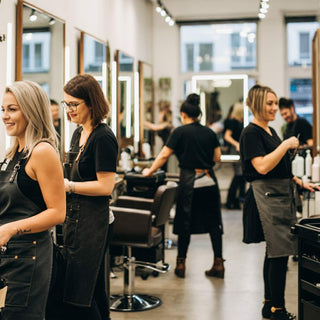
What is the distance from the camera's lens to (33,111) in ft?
6.63

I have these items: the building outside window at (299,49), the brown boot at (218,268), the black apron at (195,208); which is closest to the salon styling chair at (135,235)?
the black apron at (195,208)

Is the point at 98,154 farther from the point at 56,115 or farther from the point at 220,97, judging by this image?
the point at 220,97

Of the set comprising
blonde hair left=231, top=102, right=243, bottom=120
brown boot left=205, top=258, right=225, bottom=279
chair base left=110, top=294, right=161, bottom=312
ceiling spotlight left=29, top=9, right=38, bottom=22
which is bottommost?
chair base left=110, top=294, right=161, bottom=312

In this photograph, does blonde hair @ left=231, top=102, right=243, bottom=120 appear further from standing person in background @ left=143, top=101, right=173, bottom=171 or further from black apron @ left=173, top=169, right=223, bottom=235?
black apron @ left=173, top=169, right=223, bottom=235

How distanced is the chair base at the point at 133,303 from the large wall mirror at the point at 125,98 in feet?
9.31

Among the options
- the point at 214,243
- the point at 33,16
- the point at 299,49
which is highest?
the point at 299,49

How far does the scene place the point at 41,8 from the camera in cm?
441

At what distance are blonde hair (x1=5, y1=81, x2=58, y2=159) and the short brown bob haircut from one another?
55 centimetres

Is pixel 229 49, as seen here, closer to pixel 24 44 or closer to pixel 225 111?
pixel 225 111

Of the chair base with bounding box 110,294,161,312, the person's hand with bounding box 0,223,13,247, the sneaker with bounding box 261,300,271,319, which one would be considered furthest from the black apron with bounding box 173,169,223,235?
the person's hand with bounding box 0,223,13,247

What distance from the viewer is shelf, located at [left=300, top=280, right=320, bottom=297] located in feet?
8.79

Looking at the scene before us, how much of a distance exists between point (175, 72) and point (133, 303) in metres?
6.00

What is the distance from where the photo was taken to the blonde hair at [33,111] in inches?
79.0

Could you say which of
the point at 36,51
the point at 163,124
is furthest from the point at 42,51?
the point at 163,124
